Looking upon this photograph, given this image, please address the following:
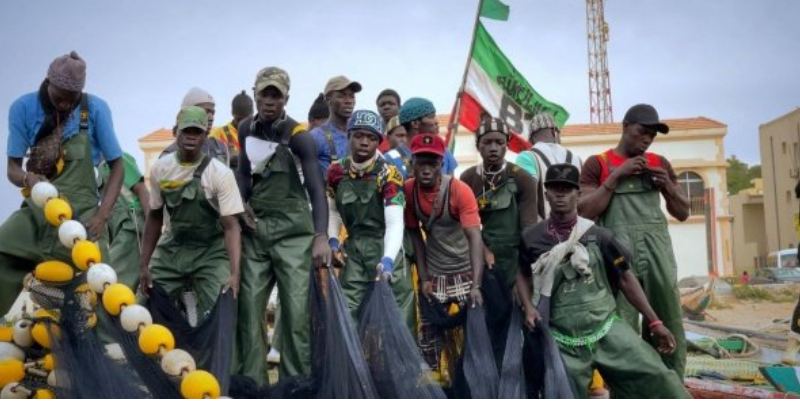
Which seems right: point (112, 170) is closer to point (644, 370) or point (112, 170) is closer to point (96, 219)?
point (96, 219)

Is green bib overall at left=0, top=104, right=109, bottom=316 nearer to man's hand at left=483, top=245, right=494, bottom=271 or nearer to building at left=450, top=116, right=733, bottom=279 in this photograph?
A: man's hand at left=483, top=245, right=494, bottom=271

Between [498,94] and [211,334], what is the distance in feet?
17.9

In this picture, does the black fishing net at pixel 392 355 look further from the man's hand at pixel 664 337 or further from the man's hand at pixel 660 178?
the man's hand at pixel 660 178

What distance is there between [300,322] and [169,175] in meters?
1.29


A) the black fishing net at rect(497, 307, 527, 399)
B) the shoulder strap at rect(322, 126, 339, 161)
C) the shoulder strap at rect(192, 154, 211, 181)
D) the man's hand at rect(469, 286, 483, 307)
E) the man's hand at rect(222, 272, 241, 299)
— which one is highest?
the shoulder strap at rect(322, 126, 339, 161)

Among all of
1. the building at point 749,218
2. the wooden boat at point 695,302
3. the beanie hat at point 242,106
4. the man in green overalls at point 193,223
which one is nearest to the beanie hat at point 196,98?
the beanie hat at point 242,106

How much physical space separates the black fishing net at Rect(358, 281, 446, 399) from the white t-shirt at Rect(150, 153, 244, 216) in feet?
3.76

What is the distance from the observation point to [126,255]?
7723 mm

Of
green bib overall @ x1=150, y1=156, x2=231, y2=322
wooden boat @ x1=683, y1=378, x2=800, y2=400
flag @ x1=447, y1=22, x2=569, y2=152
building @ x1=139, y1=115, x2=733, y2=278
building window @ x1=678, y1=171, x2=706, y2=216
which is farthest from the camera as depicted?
building window @ x1=678, y1=171, x2=706, y2=216

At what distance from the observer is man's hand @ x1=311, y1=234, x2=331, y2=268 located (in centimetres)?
554

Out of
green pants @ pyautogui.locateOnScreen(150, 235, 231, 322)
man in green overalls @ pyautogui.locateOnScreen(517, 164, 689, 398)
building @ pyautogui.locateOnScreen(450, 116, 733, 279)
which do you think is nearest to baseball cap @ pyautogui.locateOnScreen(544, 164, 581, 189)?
man in green overalls @ pyautogui.locateOnScreen(517, 164, 689, 398)

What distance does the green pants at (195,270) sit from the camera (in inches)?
232
